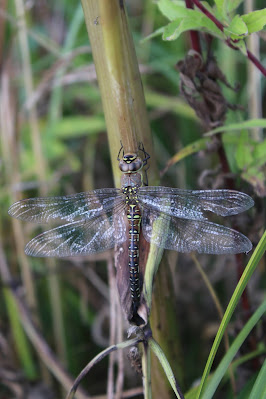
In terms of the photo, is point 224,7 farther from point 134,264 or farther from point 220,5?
point 134,264

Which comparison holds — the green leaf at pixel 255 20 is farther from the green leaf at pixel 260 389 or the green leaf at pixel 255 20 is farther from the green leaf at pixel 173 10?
the green leaf at pixel 260 389

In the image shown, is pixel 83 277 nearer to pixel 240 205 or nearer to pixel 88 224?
pixel 88 224

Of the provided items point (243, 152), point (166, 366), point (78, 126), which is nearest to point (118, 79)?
point (243, 152)

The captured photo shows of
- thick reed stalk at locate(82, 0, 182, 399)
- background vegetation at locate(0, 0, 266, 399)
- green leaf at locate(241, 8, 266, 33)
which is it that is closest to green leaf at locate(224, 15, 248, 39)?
green leaf at locate(241, 8, 266, 33)

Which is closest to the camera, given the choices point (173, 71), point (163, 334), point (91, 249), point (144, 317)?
point (144, 317)

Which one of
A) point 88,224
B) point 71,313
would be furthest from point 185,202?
point 71,313

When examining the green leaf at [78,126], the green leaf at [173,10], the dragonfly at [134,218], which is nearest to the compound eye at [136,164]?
Result: the dragonfly at [134,218]

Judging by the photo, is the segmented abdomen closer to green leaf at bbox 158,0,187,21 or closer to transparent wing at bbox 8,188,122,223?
transparent wing at bbox 8,188,122,223
